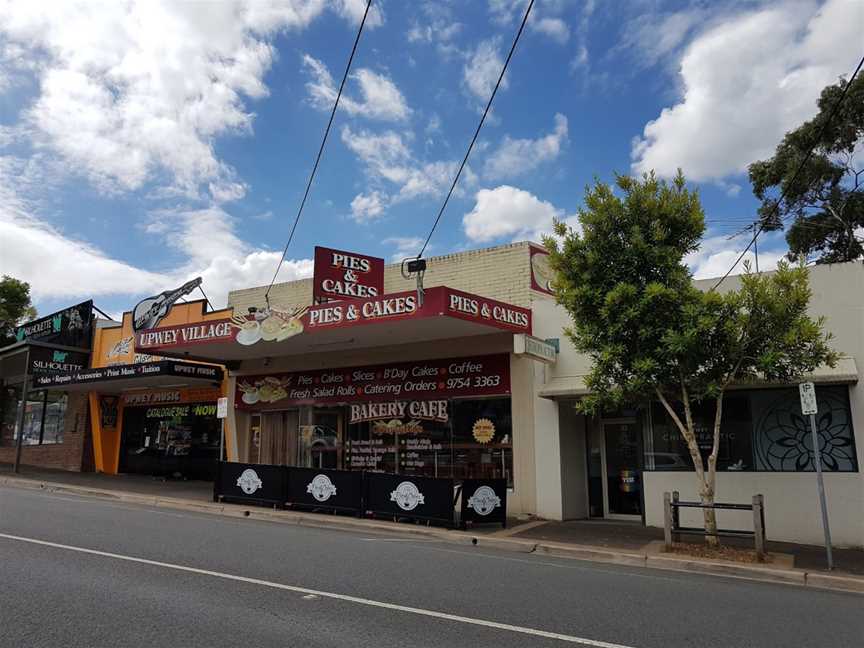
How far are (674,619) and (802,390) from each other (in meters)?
4.80

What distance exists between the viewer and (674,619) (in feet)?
21.1

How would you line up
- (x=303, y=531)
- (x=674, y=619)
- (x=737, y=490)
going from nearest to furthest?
1. (x=674, y=619)
2. (x=303, y=531)
3. (x=737, y=490)

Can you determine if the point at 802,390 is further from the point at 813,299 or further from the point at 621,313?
the point at 813,299

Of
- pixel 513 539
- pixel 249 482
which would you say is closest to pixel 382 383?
pixel 249 482

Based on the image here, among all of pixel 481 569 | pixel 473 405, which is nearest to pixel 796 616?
pixel 481 569

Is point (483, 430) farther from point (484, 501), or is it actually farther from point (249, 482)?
point (249, 482)

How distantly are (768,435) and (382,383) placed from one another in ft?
28.9

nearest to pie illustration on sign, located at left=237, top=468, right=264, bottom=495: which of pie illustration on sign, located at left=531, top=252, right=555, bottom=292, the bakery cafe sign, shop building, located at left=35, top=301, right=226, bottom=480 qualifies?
the bakery cafe sign

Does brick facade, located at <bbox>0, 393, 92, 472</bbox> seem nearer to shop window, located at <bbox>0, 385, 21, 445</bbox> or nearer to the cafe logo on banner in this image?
shop window, located at <bbox>0, 385, 21, 445</bbox>

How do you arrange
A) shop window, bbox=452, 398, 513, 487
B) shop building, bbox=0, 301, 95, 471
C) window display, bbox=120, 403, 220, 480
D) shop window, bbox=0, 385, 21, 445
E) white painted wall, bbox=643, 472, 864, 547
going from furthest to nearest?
shop window, bbox=0, 385, 21, 445 < shop building, bbox=0, 301, 95, 471 < window display, bbox=120, 403, 220, 480 < shop window, bbox=452, 398, 513, 487 < white painted wall, bbox=643, 472, 864, 547

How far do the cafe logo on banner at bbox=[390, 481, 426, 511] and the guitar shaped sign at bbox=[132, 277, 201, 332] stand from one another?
12470 millimetres

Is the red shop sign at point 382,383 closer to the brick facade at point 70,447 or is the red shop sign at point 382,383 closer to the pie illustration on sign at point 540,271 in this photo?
the pie illustration on sign at point 540,271

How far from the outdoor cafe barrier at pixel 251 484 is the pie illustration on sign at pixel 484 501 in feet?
14.3

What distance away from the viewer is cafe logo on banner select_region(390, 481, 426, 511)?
12898mm
